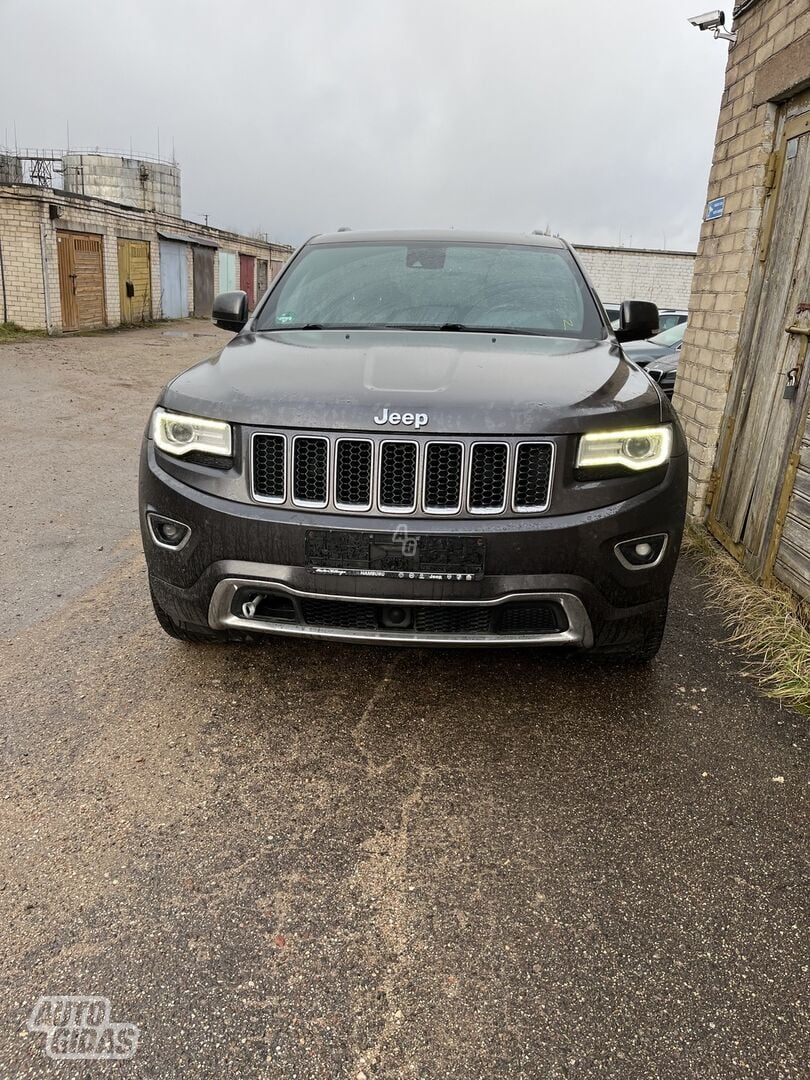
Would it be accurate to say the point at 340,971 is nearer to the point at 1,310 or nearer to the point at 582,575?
the point at 582,575

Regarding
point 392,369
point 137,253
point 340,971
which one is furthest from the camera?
point 137,253

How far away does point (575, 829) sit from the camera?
2.36 meters

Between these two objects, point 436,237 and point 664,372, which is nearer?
point 436,237

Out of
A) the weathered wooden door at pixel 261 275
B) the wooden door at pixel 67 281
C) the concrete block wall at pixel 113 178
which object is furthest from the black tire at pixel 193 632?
the weathered wooden door at pixel 261 275

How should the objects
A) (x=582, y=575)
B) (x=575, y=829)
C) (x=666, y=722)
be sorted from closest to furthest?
(x=575, y=829)
(x=582, y=575)
(x=666, y=722)

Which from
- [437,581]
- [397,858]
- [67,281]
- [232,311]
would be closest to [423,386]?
[437,581]

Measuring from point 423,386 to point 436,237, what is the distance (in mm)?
1903

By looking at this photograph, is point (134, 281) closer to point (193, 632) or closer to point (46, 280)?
point (46, 280)

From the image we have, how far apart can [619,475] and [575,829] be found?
112 centimetres

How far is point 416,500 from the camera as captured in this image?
248cm

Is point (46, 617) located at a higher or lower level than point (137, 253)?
lower

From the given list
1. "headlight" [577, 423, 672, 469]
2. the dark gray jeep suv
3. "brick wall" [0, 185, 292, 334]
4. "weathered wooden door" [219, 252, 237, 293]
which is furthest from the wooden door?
"headlight" [577, 423, 672, 469]

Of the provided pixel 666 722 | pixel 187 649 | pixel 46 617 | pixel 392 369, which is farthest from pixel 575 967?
pixel 46 617

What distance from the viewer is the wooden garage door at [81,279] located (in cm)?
1909
